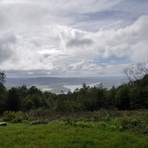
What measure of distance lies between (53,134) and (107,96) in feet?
105

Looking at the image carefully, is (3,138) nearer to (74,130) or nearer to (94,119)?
(74,130)

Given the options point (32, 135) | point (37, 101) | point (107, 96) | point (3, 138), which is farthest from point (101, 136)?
point (37, 101)

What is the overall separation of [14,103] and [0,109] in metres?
2.45

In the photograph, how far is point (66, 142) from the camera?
9.41 meters

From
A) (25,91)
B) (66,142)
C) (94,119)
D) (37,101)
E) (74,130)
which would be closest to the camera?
(66,142)

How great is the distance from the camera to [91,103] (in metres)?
39.0

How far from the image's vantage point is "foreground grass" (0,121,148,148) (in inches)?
362

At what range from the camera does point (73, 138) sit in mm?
9930

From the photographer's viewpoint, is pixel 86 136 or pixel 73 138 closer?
pixel 73 138

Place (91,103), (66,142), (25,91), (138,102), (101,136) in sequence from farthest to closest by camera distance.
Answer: (25,91)
(91,103)
(138,102)
(101,136)
(66,142)

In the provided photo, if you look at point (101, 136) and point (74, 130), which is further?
point (74, 130)

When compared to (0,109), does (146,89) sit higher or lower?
higher

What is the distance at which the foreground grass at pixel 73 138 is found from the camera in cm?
919

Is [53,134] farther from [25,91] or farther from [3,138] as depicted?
[25,91]
